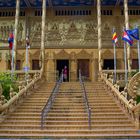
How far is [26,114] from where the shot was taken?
540 inches

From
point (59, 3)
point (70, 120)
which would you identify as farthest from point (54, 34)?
point (70, 120)

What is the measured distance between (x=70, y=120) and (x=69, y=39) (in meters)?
15.4

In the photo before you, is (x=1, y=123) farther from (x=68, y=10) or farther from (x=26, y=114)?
(x=68, y=10)

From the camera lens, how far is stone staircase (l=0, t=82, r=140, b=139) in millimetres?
11697

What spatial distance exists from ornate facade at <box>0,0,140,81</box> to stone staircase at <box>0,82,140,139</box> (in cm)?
1029

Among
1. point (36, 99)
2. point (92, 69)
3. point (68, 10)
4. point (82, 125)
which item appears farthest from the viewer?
point (68, 10)

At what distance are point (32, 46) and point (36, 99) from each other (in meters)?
12.1

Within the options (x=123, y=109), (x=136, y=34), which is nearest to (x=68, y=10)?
(x=136, y=34)

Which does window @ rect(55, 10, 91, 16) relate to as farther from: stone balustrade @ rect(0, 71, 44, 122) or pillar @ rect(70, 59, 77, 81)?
stone balustrade @ rect(0, 71, 44, 122)

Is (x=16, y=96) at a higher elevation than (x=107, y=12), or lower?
lower

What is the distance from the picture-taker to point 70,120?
515 inches

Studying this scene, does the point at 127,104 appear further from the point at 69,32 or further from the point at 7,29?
the point at 7,29

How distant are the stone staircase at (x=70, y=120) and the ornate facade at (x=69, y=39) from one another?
1029cm

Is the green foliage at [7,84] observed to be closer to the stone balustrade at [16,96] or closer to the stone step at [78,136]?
the stone balustrade at [16,96]
